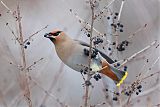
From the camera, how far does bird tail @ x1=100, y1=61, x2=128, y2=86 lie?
3213mm

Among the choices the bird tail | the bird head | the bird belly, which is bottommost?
the bird tail

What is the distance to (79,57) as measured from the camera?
3.33 meters

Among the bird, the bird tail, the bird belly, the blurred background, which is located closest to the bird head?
Answer: the bird

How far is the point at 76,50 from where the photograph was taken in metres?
3.37

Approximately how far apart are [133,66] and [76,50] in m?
2.74

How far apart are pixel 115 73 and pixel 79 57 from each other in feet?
0.97

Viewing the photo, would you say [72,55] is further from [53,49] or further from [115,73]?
[53,49]

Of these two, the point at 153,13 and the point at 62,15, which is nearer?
the point at 153,13

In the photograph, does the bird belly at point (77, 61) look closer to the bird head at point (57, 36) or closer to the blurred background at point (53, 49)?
the bird head at point (57, 36)

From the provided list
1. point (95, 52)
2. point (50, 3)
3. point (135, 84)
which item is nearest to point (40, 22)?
point (50, 3)

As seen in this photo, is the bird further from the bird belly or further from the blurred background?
the blurred background

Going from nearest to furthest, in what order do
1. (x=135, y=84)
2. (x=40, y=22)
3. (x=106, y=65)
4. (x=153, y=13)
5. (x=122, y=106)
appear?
(x=135, y=84), (x=122, y=106), (x=106, y=65), (x=153, y=13), (x=40, y=22)

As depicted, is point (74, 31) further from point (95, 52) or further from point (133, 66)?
point (95, 52)

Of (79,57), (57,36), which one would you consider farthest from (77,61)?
(57,36)
